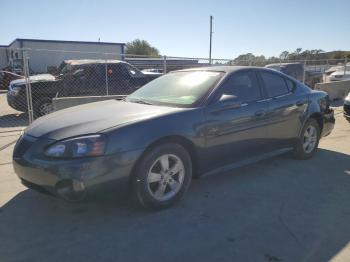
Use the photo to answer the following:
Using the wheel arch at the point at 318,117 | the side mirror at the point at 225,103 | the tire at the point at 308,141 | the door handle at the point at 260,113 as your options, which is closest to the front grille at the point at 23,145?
the side mirror at the point at 225,103

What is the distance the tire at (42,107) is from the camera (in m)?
10.4

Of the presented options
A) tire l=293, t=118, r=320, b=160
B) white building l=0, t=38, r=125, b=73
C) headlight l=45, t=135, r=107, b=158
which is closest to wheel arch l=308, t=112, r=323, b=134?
tire l=293, t=118, r=320, b=160

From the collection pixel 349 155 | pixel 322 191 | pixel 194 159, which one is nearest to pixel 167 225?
pixel 194 159

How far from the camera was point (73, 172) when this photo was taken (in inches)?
134

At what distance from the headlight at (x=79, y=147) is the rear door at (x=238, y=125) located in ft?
4.38

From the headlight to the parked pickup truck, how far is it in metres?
7.17

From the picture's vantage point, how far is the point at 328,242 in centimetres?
336

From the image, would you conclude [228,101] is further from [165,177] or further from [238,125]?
[165,177]

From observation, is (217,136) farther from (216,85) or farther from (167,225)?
(167,225)

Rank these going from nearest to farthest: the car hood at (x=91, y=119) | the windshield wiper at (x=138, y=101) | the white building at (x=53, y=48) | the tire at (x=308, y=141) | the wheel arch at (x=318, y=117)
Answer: the car hood at (x=91, y=119), the windshield wiper at (x=138, y=101), the tire at (x=308, y=141), the wheel arch at (x=318, y=117), the white building at (x=53, y=48)

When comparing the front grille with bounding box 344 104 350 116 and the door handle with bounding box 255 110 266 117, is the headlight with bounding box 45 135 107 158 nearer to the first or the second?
the door handle with bounding box 255 110 266 117

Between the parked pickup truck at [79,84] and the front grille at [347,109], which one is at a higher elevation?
the parked pickup truck at [79,84]

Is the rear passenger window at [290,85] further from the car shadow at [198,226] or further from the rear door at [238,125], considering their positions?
the car shadow at [198,226]

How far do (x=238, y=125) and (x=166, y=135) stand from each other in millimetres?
1162
